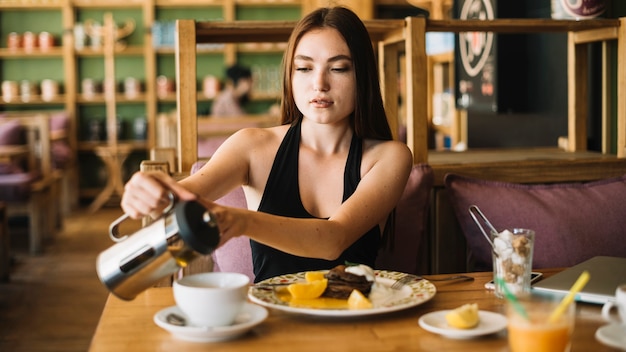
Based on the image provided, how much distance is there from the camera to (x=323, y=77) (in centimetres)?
183

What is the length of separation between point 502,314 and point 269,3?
7187 millimetres

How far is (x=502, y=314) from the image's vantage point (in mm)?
1385

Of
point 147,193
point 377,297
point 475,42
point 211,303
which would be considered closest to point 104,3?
point 475,42

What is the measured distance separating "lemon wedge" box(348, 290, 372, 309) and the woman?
30 centimetres

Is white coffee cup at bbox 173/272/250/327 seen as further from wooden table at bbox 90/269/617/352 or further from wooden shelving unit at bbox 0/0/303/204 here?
wooden shelving unit at bbox 0/0/303/204

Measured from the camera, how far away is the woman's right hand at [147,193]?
1391mm

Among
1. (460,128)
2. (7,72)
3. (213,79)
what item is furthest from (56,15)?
(460,128)

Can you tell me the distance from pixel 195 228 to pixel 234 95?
609 cm

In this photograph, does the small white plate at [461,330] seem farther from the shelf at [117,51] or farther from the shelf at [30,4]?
the shelf at [30,4]

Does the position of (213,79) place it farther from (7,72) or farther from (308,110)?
(308,110)

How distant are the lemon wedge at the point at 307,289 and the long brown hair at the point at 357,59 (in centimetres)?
60

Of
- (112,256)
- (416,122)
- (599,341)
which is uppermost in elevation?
(416,122)

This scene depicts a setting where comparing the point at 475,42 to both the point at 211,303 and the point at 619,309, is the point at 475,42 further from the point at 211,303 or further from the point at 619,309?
the point at 211,303

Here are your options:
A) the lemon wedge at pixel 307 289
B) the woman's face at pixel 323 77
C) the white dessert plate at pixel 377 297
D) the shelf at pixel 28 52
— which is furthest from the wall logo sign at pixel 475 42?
the shelf at pixel 28 52
